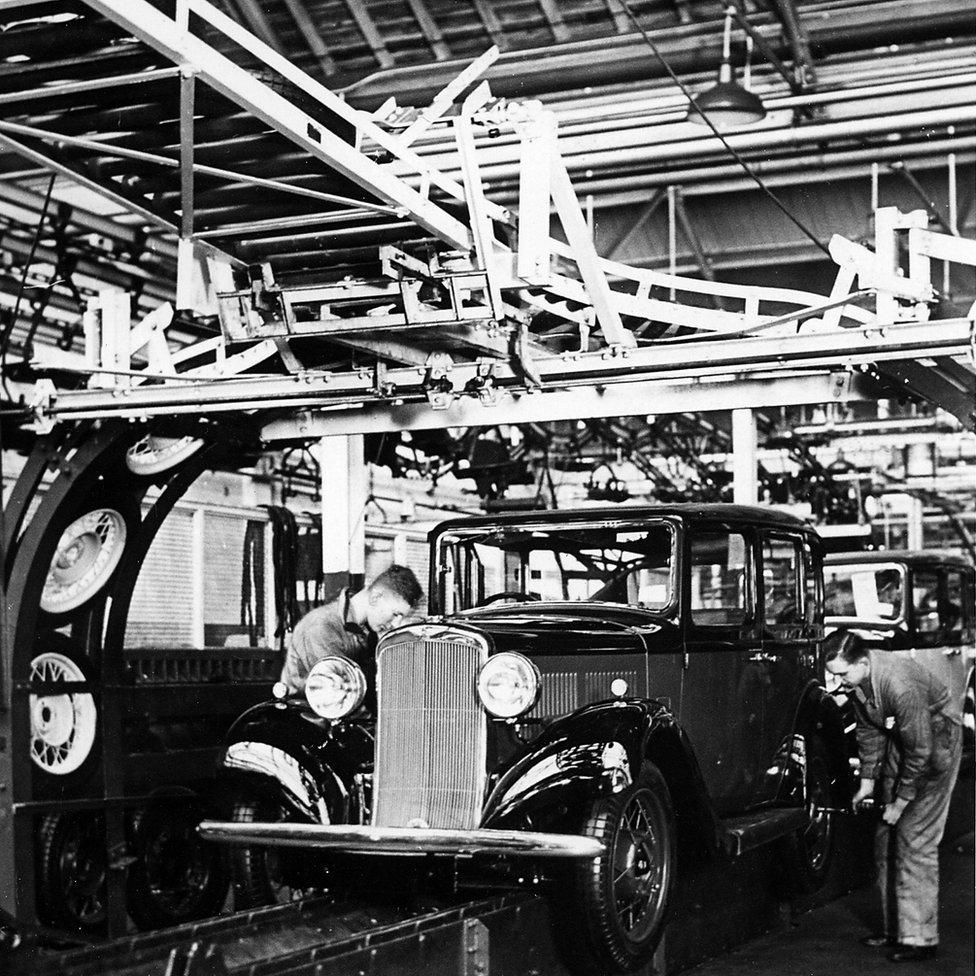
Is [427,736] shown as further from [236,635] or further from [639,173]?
[236,635]

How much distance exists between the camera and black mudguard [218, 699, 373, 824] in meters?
6.01

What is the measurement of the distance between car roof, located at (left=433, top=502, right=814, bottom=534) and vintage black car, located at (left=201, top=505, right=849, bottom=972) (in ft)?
0.04

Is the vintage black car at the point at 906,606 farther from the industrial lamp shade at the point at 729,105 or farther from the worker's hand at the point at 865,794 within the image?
the industrial lamp shade at the point at 729,105

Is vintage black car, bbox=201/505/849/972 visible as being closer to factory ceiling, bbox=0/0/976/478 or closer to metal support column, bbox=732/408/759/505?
factory ceiling, bbox=0/0/976/478

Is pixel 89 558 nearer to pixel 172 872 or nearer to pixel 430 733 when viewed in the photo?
pixel 172 872

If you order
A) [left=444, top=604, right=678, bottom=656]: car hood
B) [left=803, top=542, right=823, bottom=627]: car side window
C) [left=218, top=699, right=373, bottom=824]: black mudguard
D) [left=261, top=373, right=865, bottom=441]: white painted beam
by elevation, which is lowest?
[left=218, top=699, right=373, bottom=824]: black mudguard

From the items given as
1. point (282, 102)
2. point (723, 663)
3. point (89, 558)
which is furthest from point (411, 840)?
point (89, 558)

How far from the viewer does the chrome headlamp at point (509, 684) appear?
221 inches

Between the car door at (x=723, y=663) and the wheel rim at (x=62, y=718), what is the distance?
10.9 ft

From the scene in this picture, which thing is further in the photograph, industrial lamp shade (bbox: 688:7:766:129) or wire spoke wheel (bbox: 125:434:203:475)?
wire spoke wheel (bbox: 125:434:203:475)

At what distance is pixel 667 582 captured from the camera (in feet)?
21.5

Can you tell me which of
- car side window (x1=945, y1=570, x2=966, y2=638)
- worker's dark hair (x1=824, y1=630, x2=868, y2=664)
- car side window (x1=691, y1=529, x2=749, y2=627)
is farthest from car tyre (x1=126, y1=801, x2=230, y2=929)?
car side window (x1=945, y1=570, x2=966, y2=638)

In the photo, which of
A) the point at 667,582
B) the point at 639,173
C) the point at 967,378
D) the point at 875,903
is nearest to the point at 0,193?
the point at 639,173

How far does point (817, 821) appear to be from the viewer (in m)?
7.84
